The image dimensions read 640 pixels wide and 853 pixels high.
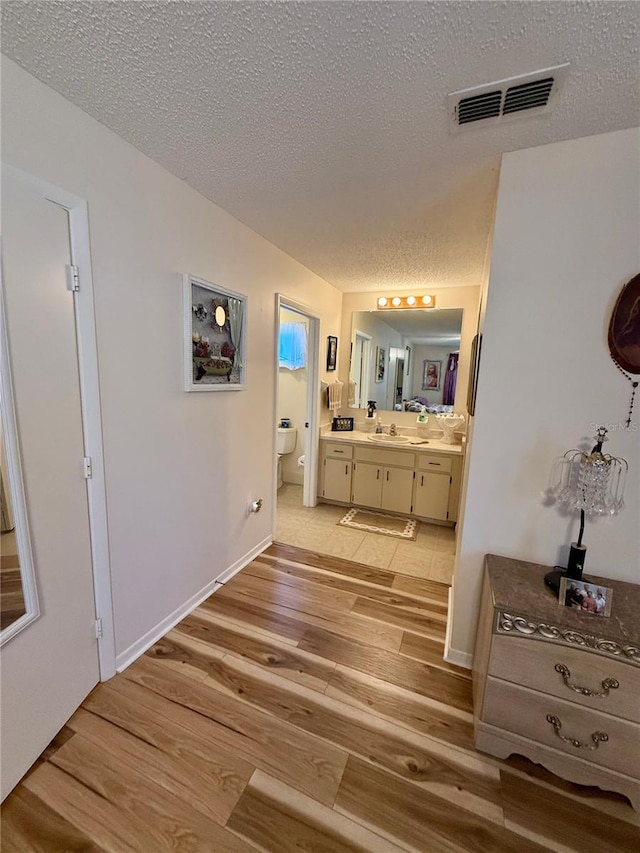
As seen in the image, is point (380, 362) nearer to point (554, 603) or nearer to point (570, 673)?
point (554, 603)

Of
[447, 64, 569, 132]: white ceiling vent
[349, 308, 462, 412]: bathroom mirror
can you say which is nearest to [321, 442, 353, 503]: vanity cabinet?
[349, 308, 462, 412]: bathroom mirror

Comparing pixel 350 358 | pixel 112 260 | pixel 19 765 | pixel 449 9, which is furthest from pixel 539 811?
pixel 350 358

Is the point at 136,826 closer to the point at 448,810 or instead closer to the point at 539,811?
the point at 448,810

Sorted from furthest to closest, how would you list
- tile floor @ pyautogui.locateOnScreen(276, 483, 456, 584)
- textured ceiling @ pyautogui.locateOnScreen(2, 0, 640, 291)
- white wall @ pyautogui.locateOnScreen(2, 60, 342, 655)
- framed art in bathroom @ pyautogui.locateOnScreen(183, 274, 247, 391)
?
1. tile floor @ pyautogui.locateOnScreen(276, 483, 456, 584)
2. framed art in bathroom @ pyautogui.locateOnScreen(183, 274, 247, 391)
3. white wall @ pyautogui.locateOnScreen(2, 60, 342, 655)
4. textured ceiling @ pyautogui.locateOnScreen(2, 0, 640, 291)

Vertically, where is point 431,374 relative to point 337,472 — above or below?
above

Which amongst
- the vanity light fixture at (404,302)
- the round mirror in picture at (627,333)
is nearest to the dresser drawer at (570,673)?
the round mirror in picture at (627,333)

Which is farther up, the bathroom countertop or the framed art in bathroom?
the framed art in bathroom

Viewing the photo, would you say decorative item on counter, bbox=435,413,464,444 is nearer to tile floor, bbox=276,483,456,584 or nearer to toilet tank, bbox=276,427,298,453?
tile floor, bbox=276,483,456,584

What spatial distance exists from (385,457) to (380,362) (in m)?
1.18

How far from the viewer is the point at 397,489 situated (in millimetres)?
3553

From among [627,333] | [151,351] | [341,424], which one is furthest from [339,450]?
[627,333]

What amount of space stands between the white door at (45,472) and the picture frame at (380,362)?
3.18 metres

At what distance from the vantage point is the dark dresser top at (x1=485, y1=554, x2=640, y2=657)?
1227 millimetres

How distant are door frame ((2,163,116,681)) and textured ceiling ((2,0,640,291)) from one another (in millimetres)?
367
